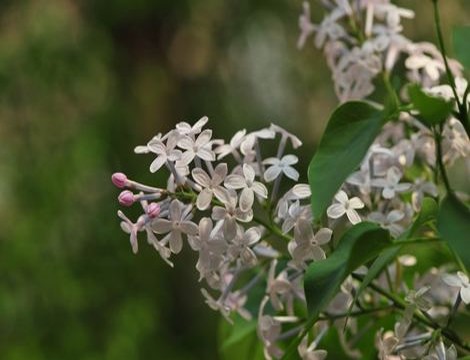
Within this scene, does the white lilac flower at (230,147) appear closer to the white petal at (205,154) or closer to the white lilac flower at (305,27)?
the white petal at (205,154)

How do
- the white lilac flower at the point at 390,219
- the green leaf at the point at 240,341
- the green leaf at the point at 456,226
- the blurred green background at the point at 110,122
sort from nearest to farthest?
the green leaf at the point at 456,226 < the white lilac flower at the point at 390,219 < the green leaf at the point at 240,341 < the blurred green background at the point at 110,122

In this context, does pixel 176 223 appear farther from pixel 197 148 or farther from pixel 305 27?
pixel 305 27

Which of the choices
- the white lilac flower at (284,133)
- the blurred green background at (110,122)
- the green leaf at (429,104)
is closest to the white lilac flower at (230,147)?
the white lilac flower at (284,133)

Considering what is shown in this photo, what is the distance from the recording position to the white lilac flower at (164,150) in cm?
52

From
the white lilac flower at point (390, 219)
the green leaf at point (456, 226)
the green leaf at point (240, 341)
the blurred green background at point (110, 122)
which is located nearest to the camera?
the green leaf at point (456, 226)

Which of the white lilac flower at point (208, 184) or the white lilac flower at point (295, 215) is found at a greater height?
the white lilac flower at point (208, 184)

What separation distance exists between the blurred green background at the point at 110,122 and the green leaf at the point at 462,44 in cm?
161

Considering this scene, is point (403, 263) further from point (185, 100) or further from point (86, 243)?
point (185, 100)

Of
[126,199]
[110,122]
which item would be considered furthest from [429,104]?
[110,122]

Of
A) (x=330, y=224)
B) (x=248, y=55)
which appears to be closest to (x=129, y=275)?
(x=248, y=55)

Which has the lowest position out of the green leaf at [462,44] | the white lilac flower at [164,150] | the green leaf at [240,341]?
the green leaf at [240,341]

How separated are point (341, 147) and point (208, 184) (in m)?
0.07

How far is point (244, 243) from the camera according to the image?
1.68 ft

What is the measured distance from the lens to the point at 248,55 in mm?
2803
